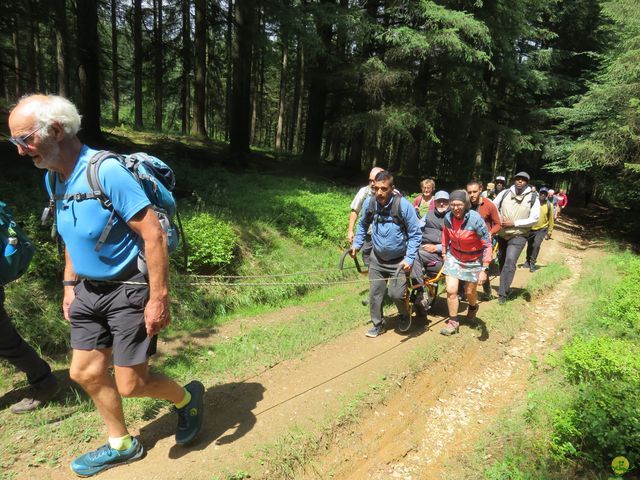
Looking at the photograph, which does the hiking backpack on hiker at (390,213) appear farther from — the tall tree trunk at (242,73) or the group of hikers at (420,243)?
the tall tree trunk at (242,73)

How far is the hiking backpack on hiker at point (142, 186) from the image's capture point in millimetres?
2480

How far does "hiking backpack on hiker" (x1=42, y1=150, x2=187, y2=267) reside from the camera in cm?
248

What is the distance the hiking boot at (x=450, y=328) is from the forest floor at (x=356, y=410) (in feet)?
0.42

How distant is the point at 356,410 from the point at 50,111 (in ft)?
11.9

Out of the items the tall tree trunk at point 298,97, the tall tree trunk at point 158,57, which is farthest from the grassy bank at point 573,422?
the tall tree trunk at point 298,97

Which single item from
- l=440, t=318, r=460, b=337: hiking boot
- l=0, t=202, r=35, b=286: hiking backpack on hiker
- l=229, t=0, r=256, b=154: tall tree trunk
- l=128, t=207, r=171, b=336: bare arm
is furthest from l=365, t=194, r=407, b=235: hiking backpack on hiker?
Answer: l=229, t=0, r=256, b=154: tall tree trunk

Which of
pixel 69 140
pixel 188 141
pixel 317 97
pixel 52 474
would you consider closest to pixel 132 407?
pixel 52 474

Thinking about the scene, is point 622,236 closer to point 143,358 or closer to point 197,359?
point 197,359

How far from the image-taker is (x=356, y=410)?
4129 mm

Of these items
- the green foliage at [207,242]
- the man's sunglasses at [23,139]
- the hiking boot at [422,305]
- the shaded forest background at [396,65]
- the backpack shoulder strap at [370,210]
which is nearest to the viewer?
the man's sunglasses at [23,139]

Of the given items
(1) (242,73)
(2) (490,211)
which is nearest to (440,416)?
(2) (490,211)

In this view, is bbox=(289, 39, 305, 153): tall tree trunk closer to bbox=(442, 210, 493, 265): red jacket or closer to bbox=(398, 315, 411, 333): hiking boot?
bbox=(442, 210, 493, 265): red jacket

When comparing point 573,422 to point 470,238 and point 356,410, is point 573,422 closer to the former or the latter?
point 356,410

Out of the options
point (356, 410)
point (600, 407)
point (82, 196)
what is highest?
point (82, 196)
